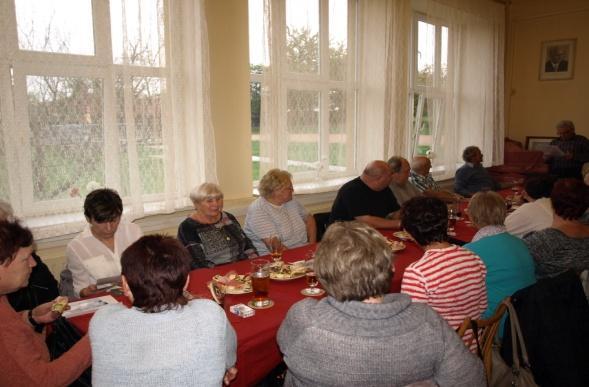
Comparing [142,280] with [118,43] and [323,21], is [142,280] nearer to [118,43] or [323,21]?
[118,43]

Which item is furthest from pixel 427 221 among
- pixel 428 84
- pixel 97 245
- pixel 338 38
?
pixel 428 84

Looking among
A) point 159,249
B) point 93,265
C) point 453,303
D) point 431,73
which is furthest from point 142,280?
point 431,73

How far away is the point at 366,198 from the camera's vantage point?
3.89m

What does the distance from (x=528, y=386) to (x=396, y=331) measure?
0.91m

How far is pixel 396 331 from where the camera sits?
1.23m

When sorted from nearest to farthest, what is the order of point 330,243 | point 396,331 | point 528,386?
point 396,331
point 330,243
point 528,386

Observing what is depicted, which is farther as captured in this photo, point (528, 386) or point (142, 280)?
point (528, 386)

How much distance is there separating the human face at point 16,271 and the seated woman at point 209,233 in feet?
4.11

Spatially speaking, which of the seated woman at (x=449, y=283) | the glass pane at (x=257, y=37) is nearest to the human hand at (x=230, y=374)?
the seated woman at (x=449, y=283)

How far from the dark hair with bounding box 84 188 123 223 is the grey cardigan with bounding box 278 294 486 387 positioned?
1.48 metres

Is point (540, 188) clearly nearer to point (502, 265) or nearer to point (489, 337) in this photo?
point (502, 265)

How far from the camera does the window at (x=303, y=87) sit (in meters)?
3.96

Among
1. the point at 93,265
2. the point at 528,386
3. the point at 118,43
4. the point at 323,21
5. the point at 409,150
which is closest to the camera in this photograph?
the point at 528,386

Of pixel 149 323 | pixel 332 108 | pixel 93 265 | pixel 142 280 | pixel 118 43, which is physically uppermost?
pixel 118 43
